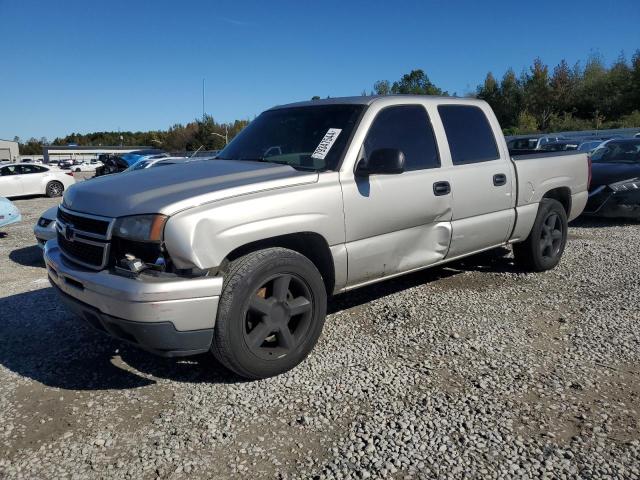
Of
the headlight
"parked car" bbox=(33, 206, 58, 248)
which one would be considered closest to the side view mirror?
the headlight

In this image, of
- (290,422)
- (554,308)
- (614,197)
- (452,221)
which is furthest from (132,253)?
(614,197)

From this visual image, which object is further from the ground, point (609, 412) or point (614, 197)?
point (614, 197)

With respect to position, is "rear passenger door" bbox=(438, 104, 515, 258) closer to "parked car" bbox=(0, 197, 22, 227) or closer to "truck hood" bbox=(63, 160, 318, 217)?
"truck hood" bbox=(63, 160, 318, 217)

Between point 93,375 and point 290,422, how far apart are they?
147 centimetres

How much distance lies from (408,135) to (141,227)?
2274 mm

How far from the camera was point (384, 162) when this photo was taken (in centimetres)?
358

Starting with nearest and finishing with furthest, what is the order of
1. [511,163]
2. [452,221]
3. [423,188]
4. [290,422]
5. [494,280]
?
1. [290,422]
2. [423,188]
3. [452,221]
4. [511,163]
5. [494,280]

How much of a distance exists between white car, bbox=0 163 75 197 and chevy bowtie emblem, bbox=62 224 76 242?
54.5 feet

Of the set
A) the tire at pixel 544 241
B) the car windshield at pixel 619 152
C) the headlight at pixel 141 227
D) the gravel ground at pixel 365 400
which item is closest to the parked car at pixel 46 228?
the gravel ground at pixel 365 400

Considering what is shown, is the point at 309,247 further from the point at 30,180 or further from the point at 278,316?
the point at 30,180

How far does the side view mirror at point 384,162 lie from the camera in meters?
3.57

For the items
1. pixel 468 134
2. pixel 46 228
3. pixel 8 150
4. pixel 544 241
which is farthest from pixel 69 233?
pixel 8 150

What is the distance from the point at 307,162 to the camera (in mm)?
3838

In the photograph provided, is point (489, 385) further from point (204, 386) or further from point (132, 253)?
point (132, 253)
